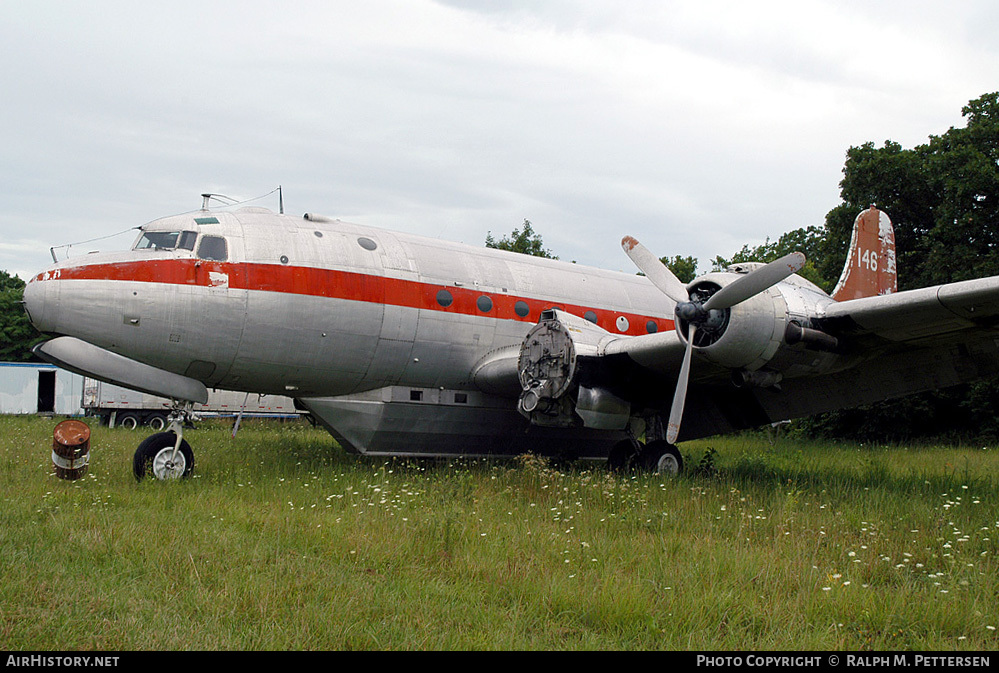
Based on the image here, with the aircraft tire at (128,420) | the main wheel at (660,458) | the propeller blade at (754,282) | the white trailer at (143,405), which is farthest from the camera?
the aircraft tire at (128,420)

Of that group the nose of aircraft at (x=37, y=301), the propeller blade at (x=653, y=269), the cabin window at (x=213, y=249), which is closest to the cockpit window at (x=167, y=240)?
the cabin window at (x=213, y=249)

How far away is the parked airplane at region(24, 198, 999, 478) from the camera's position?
30.4 feet

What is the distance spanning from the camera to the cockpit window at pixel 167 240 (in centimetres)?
991

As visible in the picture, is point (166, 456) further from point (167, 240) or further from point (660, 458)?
point (660, 458)

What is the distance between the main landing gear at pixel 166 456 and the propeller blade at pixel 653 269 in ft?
21.5

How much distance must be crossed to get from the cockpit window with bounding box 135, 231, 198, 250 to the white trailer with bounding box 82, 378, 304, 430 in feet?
52.2

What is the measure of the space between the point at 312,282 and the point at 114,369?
2.74 metres

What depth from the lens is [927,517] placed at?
7477 mm

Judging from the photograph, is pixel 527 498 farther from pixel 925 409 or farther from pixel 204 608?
pixel 925 409

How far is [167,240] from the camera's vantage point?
9977 millimetres

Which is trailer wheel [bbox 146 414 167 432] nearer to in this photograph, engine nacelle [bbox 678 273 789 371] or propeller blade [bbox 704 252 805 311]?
engine nacelle [bbox 678 273 789 371]

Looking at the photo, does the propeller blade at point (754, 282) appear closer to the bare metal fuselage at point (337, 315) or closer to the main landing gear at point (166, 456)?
the bare metal fuselage at point (337, 315)
